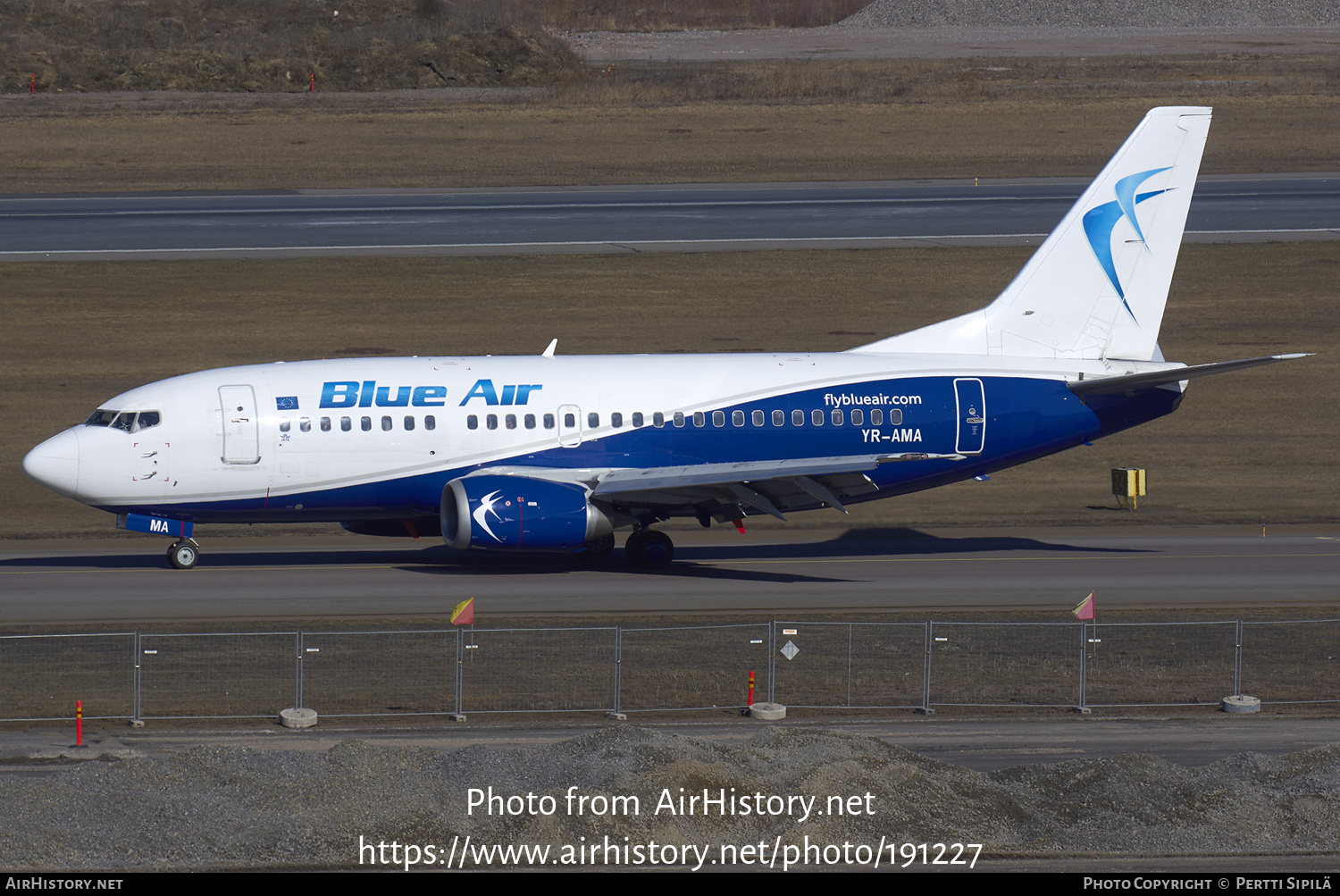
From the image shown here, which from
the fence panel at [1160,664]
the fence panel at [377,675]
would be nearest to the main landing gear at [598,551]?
the fence panel at [377,675]

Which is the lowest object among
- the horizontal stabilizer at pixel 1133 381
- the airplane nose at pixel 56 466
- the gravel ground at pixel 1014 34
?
the airplane nose at pixel 56 466

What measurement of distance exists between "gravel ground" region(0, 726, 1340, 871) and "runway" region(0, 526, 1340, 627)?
40.6 ft

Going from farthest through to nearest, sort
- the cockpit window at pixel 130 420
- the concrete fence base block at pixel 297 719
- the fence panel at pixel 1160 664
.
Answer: the cockpit window at pixel 130 420 → the fence panel at pixel 1160 664 → the concrete fence base block at pixel 297 719

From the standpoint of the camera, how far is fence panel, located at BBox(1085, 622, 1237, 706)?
29.3 m

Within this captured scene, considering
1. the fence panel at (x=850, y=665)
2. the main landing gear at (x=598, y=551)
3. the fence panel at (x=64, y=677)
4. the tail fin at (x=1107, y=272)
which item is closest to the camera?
the fence panel at (x=64, y=677)

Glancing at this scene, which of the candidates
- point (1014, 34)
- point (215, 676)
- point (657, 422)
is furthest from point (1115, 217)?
point (1014, 34)

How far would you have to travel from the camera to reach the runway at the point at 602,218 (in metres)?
74.8

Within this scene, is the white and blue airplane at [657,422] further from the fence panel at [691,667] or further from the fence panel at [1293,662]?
the fence panel at [1293,662]

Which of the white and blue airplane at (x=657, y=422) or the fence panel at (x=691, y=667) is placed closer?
the fence panel at (x=691, y=667)

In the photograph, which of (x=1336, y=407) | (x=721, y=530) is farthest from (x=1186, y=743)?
(x=1336, y=407)

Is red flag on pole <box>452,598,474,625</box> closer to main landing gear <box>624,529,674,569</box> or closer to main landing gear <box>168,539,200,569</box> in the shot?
main landing gear <box>624,529,674,569</box>

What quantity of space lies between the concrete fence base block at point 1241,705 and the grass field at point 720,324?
19405 millimetres

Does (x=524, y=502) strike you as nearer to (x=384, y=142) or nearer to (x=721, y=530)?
(x=721, y=530)

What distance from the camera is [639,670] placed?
30172 mm
